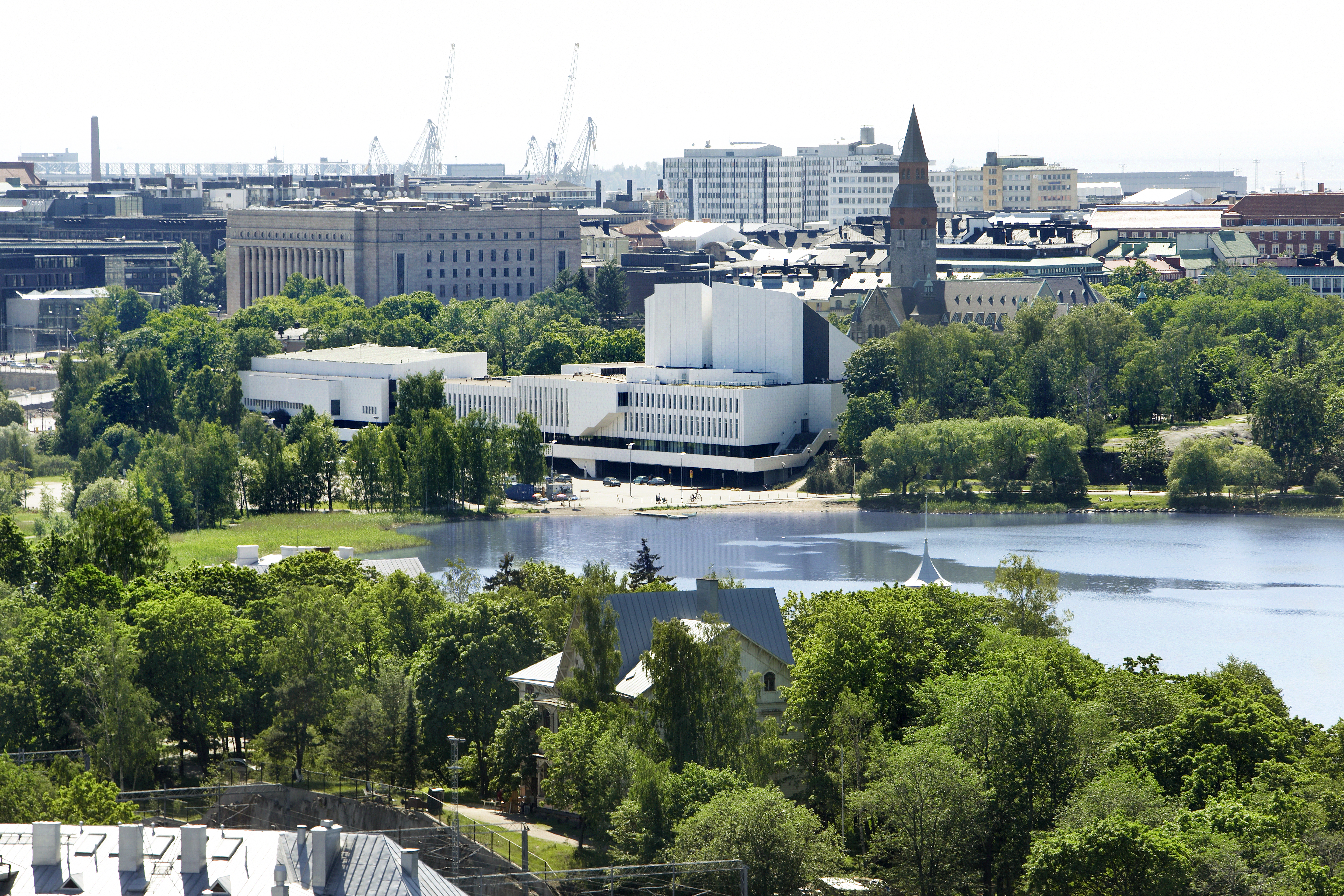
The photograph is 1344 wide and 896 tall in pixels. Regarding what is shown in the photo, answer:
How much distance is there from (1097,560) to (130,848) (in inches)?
1880

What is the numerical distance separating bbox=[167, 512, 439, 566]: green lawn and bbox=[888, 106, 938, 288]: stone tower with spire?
47108 mm

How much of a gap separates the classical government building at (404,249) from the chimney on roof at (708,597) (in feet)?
345

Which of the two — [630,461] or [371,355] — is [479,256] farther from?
[630,461]

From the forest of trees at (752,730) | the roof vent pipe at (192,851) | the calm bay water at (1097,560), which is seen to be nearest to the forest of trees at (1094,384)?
the calm bay water at (1097,560)

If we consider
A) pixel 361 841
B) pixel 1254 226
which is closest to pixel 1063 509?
pixel 361 841

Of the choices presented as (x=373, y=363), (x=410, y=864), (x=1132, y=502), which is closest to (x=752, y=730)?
(x=410, y=864)

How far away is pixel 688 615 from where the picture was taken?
33.7 meters

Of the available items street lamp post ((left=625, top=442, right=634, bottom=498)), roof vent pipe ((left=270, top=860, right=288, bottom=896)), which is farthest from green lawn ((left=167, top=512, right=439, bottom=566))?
roof vent pipe ((left=270, top=860, right=288, bottom=896))

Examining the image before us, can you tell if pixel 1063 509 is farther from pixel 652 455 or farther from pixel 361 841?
pixel 361 841

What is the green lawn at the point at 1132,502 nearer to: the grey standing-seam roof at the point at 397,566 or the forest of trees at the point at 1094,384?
the forest of trees at the point at 1094,384

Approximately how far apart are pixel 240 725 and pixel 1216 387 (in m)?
61.2

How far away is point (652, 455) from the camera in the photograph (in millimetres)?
85312

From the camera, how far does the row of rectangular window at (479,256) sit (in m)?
139

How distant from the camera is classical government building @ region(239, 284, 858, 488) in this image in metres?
83.7
